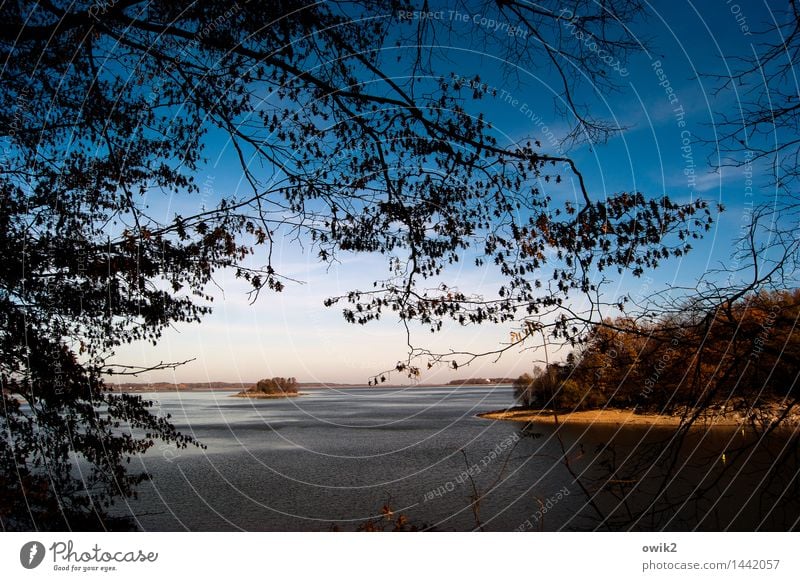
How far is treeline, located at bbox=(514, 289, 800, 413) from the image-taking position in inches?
155

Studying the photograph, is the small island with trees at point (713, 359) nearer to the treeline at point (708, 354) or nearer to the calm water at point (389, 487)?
the treeline at point (708, 354)

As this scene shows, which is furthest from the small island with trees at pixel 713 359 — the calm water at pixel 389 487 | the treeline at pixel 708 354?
the calm water at pixel 389 487

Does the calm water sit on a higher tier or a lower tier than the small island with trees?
lower

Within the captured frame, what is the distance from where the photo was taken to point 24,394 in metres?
5.10

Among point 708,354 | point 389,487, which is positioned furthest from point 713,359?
point 389,487

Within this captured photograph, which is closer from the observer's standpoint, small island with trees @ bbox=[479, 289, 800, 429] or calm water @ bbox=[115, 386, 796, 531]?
small island with trees @ bbox=[479, 289, 800, 429]

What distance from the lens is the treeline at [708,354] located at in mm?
3945

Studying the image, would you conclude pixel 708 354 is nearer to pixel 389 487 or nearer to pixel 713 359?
pixel 713 359

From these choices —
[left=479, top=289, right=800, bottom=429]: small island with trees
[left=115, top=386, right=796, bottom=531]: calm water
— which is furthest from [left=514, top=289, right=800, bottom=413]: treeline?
[left=115, top=386, right=796, bottom=531]: calm water

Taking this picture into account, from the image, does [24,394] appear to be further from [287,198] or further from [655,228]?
[655,228]

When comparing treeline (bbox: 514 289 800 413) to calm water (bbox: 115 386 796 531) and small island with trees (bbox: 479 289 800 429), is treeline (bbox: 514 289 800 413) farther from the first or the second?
calm water (bbox: 115 386 796 531)

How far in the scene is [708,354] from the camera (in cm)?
420
